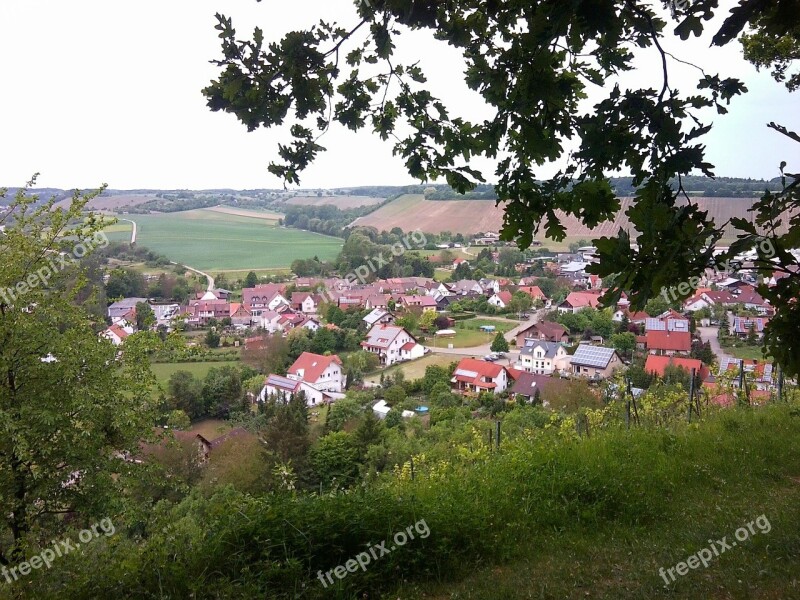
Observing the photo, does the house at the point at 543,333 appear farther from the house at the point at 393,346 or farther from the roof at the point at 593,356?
the house at the point at 393,346

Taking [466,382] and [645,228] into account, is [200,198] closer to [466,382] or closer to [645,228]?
[466,382]

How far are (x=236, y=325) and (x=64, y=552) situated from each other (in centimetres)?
3468

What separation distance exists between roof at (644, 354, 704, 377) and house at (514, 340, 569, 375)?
5.88 m

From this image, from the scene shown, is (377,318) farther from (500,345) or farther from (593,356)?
(593,356)

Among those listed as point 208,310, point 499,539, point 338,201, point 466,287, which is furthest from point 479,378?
point 338,201

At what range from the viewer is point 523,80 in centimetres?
249

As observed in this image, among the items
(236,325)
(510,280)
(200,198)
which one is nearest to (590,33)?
(236,325)

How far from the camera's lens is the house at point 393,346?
33.2m

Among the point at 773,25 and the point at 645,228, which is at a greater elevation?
the point at 773,25

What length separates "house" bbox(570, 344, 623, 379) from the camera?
2570 cm

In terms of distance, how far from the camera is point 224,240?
197ft

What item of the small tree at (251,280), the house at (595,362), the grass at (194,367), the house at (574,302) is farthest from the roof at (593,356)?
the small tree at (251,280)

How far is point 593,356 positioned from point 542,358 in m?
3.22

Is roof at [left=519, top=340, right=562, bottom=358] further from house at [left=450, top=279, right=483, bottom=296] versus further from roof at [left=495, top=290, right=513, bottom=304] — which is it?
house at [left=450, top=279, right=483, bottom=296]
